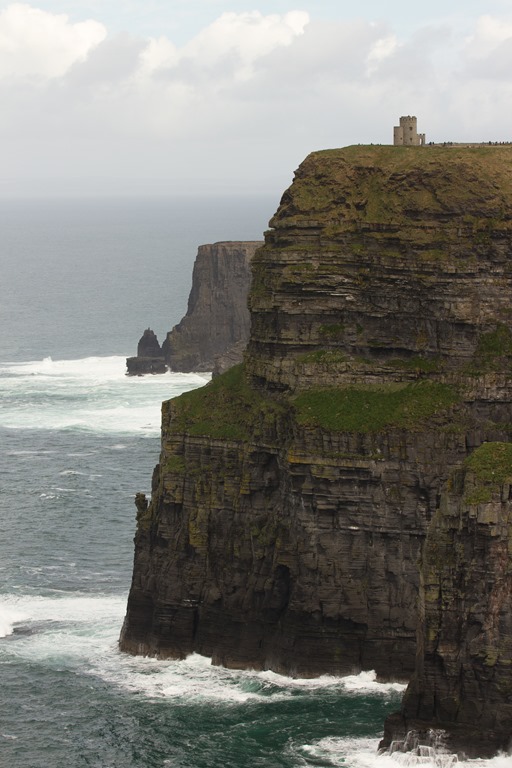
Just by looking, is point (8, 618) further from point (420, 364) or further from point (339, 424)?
point (420, 364)

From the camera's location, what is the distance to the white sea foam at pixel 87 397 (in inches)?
6255

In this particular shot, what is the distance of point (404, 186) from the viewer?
93312mm

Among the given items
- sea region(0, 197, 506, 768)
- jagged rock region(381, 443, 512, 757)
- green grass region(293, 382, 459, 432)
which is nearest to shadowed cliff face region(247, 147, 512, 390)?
green grass region(293, 382, 459, 432)

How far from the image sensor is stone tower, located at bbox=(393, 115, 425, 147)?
99938mm

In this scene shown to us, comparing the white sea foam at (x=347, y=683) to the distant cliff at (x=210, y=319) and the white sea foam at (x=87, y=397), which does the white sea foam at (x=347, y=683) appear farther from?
the distant cliff at (x=210, y=319)

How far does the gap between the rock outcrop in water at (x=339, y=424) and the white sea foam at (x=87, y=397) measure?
5272 cm

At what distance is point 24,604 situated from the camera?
10044 centimetres

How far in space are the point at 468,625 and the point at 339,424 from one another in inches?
630

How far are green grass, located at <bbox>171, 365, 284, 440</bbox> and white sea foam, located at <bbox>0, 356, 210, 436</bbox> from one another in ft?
163

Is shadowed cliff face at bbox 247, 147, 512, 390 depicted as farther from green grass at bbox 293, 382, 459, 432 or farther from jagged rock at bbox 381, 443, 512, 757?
jagged rock at bbox 381, 443, 512, 757

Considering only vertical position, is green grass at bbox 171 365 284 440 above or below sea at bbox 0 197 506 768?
above

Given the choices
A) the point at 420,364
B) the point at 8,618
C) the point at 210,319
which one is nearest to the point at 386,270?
the point at 420,364

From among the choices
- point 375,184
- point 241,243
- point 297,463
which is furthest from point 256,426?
point 241,243

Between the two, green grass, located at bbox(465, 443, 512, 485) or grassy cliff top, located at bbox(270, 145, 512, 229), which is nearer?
green grass, located at bbox(465, 443, 512, 485)
